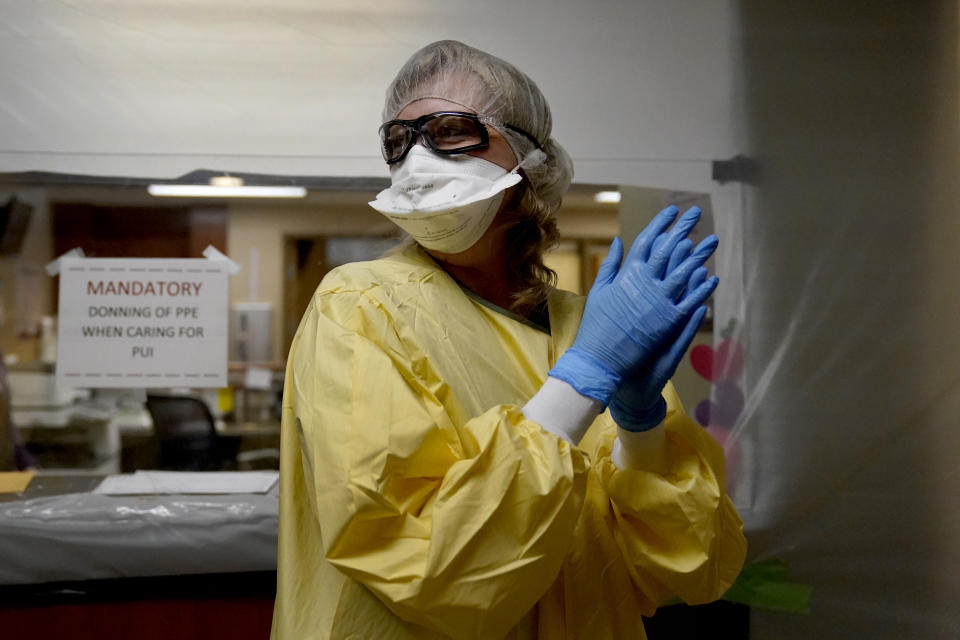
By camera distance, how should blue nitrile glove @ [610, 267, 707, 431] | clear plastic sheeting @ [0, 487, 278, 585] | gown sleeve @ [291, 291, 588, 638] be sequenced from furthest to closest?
clear plastic sheeting @ [0, 487, 278, 585]
blue nitrile glove @ [610, 267, 707, 431]
gown sleeve @ [291, 291, 588, 638]

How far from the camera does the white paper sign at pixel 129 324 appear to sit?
73.8 inches

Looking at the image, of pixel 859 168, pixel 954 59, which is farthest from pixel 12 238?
pixel 954 59

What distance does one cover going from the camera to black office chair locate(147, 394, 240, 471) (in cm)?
193

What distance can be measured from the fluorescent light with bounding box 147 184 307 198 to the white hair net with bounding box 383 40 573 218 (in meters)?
0.75

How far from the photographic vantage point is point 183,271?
1902 mm

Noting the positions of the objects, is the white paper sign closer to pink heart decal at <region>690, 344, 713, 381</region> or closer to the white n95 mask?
the white n95 mask

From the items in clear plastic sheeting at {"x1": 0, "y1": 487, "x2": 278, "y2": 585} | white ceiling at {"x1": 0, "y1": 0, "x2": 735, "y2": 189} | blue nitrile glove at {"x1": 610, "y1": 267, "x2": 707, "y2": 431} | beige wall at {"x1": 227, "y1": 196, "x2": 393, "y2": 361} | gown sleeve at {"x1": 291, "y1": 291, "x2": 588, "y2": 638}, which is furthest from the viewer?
beige wall at {"x1": 227, "y1": 196, "x2": 393, "y2": 361}

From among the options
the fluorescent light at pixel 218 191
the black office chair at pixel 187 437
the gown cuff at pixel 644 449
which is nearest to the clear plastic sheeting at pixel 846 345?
the gown cuff at pixel 644 449

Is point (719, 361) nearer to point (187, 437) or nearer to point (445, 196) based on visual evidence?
point (445, 196)

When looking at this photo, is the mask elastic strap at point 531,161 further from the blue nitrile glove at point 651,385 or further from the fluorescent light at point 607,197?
the fluorescent light at point 607,197

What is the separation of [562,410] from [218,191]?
1.26 metres

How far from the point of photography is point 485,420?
93cm

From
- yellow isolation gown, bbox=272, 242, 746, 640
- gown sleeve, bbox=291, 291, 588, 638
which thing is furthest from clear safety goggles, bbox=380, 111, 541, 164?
gown sleeve, bbox=291, 291, 588, 638

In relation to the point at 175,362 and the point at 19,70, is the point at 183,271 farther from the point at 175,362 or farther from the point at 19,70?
the point at 19,70
